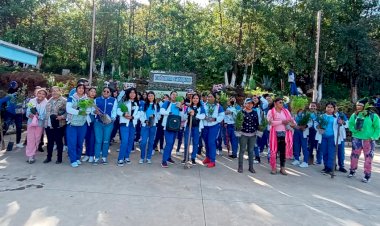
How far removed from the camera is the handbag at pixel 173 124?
22.8 feet

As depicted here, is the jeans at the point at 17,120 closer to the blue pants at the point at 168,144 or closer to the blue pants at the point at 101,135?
the blue pants at the point at 101,135

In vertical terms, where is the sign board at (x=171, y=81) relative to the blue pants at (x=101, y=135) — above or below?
above

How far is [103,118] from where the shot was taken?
6809mm

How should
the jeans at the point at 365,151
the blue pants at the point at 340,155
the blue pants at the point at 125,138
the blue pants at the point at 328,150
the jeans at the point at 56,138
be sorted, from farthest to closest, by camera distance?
the blue pants at the point at 340,155, the blue pants at the point at 328,150, the blue pants at the point at 125,138, the jeans at the point at 56,138, the jeans at the point at 365,151

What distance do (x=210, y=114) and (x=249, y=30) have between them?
51.3 ft

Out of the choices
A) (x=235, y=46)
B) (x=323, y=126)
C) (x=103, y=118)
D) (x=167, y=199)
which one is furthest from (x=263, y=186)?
(x=235, y=46)

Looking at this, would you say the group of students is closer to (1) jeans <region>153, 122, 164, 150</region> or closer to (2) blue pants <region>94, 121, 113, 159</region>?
(2) blue pants <region>94, 121, 113, 159</region>

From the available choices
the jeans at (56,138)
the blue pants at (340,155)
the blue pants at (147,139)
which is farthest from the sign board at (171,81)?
the blue pants at (340,155)

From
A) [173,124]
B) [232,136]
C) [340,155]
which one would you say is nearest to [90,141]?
[173,124]

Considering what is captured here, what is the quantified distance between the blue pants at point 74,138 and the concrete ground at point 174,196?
0.25 meters

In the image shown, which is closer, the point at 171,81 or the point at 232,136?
the point at 232,136

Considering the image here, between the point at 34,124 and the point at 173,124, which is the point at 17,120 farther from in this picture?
the point at 173,124

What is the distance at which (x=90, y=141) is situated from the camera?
23.5ft

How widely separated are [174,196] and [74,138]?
112 inches
